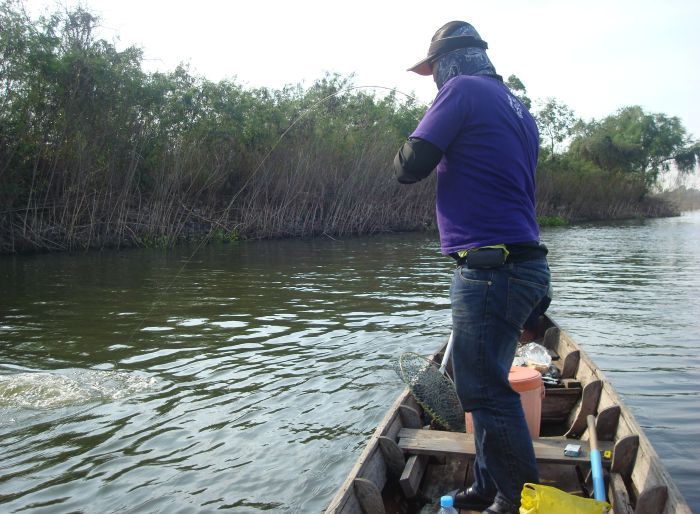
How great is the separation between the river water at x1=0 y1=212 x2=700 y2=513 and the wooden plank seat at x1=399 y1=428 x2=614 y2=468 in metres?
0.75

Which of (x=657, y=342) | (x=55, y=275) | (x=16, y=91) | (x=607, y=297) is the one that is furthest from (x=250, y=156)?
(x=657, y=342)

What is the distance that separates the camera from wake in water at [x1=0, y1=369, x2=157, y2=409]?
6117 mm

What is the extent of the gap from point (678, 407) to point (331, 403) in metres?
3.17

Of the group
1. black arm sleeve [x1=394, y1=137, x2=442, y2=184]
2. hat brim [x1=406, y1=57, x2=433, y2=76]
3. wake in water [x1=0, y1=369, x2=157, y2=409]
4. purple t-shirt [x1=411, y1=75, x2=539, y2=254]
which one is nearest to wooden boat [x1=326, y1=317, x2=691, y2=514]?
purple t-shirt [x1=411, y1=75, x2=539, y2=254]

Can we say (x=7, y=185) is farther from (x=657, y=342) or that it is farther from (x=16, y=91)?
(x=657, y=342)

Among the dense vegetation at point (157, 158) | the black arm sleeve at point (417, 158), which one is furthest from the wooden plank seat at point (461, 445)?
the dense vegetation at point (157, 158)

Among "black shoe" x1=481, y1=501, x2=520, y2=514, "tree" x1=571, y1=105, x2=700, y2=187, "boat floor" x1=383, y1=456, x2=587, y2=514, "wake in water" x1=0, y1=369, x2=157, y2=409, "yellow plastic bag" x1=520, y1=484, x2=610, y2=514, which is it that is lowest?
"wake in water" x1=0, y1=369, x2=157, y2=409

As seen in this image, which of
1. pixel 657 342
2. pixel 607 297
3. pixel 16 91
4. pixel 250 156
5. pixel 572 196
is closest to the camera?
pixel 657 342

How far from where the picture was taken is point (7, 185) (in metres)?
20.3

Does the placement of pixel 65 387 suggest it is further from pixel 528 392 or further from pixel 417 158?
pixel 417 158

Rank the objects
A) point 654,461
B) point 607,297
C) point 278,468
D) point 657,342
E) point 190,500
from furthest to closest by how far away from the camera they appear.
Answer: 1. point 607,297
2. point 657,342
3. point 278,468
4. point 190,500
5. point 654,461

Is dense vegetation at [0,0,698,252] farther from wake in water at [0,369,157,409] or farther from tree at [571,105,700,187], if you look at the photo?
tree at [571,105,700,187]

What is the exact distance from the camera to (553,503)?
2852 mm

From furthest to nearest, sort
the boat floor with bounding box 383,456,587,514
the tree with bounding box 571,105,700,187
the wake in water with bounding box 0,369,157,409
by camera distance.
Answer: the tree with bounding box 571,105,700,187 → the wake in water with bounding box 0,369,157,409 → the boat floor with bounding box 383,456,587,514
